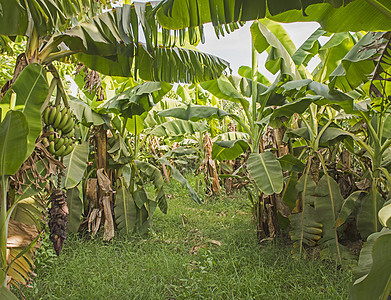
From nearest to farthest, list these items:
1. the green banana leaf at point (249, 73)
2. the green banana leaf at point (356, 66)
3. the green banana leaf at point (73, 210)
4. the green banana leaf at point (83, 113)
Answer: the green banana leaf at point (356, 66) → the green banana leaf at point (83, 113) → the green banana leaf at point (73, 210) → the green banana leaf at point (249, 73)

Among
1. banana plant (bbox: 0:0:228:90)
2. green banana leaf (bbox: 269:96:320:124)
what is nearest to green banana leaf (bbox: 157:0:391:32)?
banana plant (bbox: 0:0:228:90)

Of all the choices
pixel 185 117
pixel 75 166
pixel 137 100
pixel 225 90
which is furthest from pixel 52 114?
pixel 225 90

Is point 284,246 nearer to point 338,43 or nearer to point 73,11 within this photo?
point 338,43

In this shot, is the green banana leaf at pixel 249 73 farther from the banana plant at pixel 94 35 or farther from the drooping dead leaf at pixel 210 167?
the drooping dead leaf at pixel 210 167

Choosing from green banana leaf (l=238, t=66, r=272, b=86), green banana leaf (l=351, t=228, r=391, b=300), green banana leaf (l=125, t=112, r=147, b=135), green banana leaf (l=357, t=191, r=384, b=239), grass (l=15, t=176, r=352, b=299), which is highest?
green banana leaf (l=238, t=66, r=272, b=86)

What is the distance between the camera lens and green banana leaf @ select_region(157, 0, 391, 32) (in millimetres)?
1775

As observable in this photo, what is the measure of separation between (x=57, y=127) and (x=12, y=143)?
420 millimetres

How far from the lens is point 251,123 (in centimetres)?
357

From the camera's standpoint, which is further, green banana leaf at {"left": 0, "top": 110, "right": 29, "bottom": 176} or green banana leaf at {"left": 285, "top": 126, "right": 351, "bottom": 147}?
green banana leaf at {"left": 285, "top": 126, "right": 351, "bottom": 147}

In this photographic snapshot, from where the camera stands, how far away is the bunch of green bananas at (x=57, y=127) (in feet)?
6.20

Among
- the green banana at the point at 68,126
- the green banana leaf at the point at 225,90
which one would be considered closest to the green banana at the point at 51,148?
the green banana at the point at 68,126

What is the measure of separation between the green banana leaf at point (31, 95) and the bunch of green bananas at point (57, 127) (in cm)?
18

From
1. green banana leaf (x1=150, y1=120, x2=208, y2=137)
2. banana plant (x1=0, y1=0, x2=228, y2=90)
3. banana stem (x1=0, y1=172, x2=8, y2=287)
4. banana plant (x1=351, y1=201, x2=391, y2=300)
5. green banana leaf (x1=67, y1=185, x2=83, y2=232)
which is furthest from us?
green banana leaf (x1=150, y1=120, x2=208, y2=137)

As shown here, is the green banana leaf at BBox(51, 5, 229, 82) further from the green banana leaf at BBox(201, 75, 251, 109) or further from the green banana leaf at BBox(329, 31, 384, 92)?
the green banana leaf at BBox(329, 31, 384, 92)
